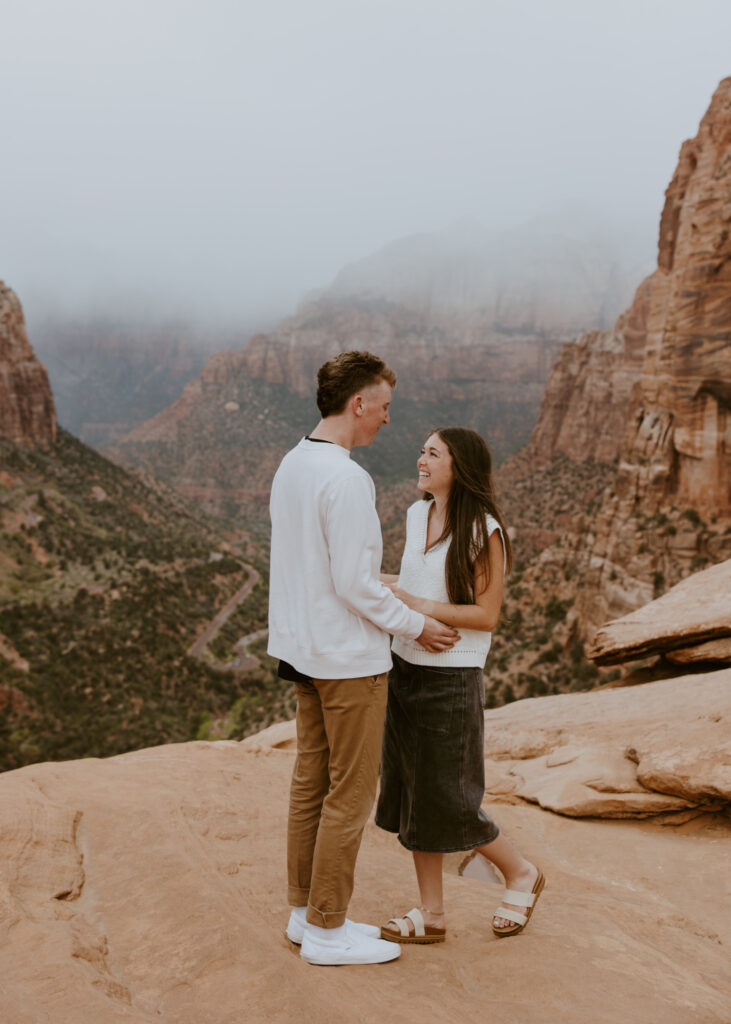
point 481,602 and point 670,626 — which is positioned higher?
point 481,602

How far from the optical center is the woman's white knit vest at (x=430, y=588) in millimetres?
3307

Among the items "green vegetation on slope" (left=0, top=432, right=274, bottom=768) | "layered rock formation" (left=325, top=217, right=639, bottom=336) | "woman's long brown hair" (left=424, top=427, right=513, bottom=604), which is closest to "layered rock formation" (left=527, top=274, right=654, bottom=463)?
"green vegetation on slope" (left=0, top=432, right=274, bottom=768)

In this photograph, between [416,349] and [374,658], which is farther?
[416,349]

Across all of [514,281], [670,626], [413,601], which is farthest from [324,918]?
[514,281]

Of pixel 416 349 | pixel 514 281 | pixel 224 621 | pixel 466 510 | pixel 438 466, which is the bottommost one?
pixel 224 621

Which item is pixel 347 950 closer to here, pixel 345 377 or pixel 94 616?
pixel 345 377

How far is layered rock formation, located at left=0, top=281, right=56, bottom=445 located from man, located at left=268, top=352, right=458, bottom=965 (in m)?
55.1

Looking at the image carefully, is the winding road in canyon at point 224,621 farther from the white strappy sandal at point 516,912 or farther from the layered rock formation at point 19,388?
the white strappy sandal at point 516,912

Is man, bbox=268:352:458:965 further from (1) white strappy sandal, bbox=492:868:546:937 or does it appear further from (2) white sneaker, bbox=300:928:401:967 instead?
(1) white strappy sandal, bbox=492:868:546:937

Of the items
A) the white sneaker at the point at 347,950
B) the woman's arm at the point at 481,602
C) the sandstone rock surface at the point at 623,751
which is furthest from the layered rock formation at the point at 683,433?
the white sneaker at the point at 347,950

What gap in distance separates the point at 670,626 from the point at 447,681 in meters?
5.45

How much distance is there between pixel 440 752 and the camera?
3.37 metres

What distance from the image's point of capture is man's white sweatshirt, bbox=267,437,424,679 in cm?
291

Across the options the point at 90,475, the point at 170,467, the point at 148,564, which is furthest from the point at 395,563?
the point at 170,467
